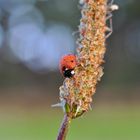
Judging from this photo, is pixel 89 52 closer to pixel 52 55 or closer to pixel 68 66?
pixel 68 66

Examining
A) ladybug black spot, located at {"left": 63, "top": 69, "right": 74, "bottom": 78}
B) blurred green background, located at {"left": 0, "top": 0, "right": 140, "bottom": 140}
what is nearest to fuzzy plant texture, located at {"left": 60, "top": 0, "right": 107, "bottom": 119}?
ladybug black spot, located at {"left": 63, "top": 69, "right": 74, "bottom": 78}

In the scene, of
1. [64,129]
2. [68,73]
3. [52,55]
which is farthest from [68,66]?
[52,55]

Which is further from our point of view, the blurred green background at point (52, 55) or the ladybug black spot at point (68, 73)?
the blurred green background at point (52, 55)

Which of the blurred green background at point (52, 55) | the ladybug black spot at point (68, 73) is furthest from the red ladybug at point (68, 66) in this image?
the blurred green background at point (52, 55)

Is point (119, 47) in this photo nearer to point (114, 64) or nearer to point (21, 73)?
point (114, 64)

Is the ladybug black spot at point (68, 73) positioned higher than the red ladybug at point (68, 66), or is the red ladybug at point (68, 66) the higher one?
the red ladybug at point (68, 66)

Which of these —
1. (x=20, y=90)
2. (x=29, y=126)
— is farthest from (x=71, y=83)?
(x=20, y=90)

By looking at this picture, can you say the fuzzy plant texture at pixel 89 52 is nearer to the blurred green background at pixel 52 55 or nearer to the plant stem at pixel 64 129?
the plant stem at pixel 64 129

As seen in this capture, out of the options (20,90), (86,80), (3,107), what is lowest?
(86,80)

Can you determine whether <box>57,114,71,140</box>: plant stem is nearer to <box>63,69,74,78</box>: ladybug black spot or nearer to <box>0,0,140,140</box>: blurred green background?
<box>63,69,74,78</box>: ladybug black spot
